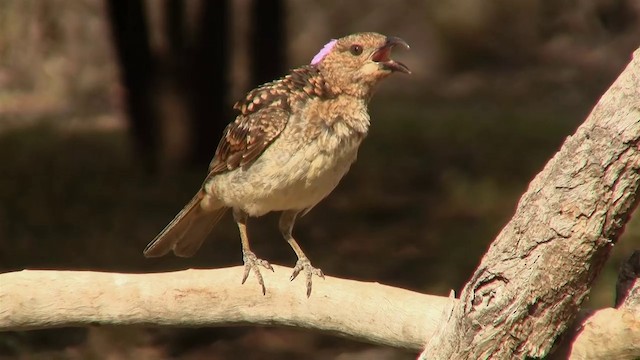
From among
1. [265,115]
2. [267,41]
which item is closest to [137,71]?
[267,41]

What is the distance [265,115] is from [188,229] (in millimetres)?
725

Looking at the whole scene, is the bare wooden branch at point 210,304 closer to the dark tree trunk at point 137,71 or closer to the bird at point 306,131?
the bird at point 306,131

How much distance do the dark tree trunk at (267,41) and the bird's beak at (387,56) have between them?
5095 mm

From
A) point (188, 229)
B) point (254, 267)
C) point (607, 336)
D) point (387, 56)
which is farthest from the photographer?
point (188, 229)

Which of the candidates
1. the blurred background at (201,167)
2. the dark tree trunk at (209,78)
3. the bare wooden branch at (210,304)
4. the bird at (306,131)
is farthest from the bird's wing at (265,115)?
the dark tree trunk at (209,78)

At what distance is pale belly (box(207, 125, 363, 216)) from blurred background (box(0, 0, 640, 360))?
2.50 metres

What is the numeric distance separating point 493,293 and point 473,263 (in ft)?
14.7

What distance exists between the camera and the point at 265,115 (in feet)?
14.3

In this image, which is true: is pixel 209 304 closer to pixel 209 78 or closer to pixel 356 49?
pixel 356 49

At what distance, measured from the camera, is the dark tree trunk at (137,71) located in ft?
26.8

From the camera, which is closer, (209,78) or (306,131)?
(306,131)

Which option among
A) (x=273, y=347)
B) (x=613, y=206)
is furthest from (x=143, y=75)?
(x=613, y=206)

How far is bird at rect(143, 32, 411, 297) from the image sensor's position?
420 centimetres

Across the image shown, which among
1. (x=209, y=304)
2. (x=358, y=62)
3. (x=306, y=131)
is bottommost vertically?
(x=209, y=304)
